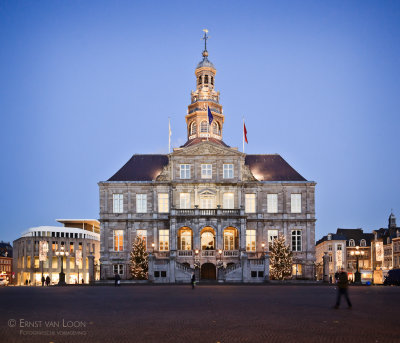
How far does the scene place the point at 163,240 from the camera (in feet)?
219

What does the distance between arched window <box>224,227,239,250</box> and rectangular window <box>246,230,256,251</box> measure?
215cm

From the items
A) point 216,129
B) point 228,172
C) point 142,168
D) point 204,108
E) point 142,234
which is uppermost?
point 204,108

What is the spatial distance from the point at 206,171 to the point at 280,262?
48.4ft

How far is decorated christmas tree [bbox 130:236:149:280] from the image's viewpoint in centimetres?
6231

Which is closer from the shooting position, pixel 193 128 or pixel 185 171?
pixel 185 171

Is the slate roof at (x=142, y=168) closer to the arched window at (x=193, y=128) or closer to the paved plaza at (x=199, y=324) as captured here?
the arched window at (x=193, y=128)

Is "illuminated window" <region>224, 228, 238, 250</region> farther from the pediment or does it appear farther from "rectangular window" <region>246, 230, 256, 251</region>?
the pediment

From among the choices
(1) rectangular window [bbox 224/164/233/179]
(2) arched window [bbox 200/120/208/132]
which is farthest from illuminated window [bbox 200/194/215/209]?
(2) arched window [bbox 200/120/208/132]

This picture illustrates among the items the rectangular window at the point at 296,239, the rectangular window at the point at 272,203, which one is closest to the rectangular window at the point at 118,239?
the rectangular window at the point at 272,203

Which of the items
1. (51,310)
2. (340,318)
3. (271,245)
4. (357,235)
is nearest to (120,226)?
(271,245)

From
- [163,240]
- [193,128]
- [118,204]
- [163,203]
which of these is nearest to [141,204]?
[163,203]

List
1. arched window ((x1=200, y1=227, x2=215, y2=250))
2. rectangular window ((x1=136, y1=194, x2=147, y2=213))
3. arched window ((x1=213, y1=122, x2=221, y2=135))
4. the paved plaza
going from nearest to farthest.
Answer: the paved plaza
arched window ((x1=200, y1=227, x2=215, y2=250))
rectangular window ((x1=136, y1=194, x2=147, y2=213))
arched window ((x1=213, y1=122, x2=221, y2=135))

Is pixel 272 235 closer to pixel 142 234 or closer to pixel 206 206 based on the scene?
pixel 206 206

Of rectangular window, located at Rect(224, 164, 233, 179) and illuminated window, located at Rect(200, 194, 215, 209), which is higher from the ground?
rectangular window, located at Rect(224, 164, 233, 179)
